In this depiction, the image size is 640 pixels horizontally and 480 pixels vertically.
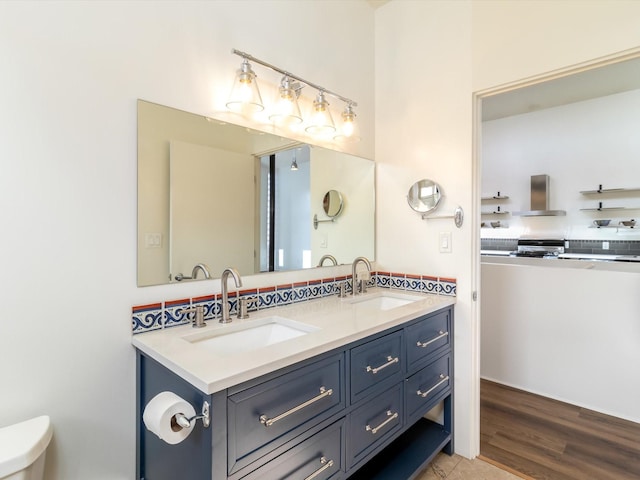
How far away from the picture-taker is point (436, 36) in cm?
201

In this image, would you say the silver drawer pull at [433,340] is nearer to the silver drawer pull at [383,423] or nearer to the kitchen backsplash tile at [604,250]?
the silver drawer pull at [383,423]

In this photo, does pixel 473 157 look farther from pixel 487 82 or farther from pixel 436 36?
pixel 436 36

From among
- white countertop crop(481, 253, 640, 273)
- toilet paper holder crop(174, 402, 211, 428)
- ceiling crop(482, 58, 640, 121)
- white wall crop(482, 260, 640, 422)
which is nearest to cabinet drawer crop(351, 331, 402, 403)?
toilet paper holder crop(174, 402, 211, 428)

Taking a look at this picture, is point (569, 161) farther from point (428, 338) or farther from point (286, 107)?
point (286, 107)

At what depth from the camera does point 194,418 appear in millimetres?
873

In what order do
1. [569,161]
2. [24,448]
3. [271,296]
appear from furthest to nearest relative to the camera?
[569,161] → [271,296] → [24,448]

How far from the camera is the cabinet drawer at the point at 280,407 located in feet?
3.00

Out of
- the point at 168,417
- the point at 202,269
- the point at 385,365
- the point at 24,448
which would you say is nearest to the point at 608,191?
the point at 385,365

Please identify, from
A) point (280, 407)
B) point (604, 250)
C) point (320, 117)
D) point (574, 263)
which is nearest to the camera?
point (280, 407)

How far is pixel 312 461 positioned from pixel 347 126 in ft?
5.57

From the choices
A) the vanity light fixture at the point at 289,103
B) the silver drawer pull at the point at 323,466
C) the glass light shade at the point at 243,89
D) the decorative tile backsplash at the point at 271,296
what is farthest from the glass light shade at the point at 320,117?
the silver drawer pull at the point at 323,466

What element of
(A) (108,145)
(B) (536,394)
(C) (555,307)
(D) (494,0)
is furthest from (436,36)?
(B) (536,394)

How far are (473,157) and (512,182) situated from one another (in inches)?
136

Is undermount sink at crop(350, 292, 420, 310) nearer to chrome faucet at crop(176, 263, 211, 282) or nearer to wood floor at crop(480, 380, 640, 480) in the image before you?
chrome faucet at crop(176, 263, 211, 282)
